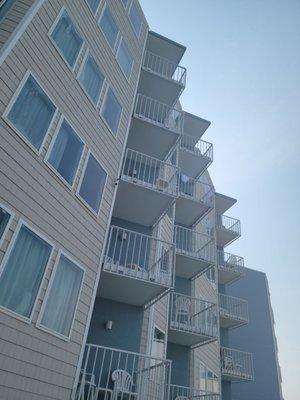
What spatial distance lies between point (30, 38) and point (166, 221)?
874cm

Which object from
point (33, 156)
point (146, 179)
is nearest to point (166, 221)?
point (146, 179)

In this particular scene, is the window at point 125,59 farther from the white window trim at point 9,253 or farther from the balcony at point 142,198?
the white window trim at point 9,253

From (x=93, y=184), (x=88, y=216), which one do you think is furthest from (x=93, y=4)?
(x=88, y=216)

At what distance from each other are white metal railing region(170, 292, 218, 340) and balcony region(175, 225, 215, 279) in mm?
1342

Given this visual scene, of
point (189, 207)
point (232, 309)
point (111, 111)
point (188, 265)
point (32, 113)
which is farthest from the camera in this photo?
point (232, 309)

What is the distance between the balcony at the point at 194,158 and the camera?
17469 mm

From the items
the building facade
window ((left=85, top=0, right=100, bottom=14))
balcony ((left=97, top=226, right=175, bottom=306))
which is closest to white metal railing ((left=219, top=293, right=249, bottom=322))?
the building facade

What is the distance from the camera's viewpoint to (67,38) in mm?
9273

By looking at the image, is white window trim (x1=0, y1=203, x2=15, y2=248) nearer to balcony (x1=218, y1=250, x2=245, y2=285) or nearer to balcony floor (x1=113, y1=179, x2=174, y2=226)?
balcony floor (x1=113, y1=179, x2=174, y2=226)

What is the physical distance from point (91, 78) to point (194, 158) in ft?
28.6

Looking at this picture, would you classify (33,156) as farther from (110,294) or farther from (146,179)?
(146,179)

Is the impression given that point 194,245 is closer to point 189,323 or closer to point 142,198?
point 189,323

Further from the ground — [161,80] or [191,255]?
[161,80]

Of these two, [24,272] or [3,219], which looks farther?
[24,272]
